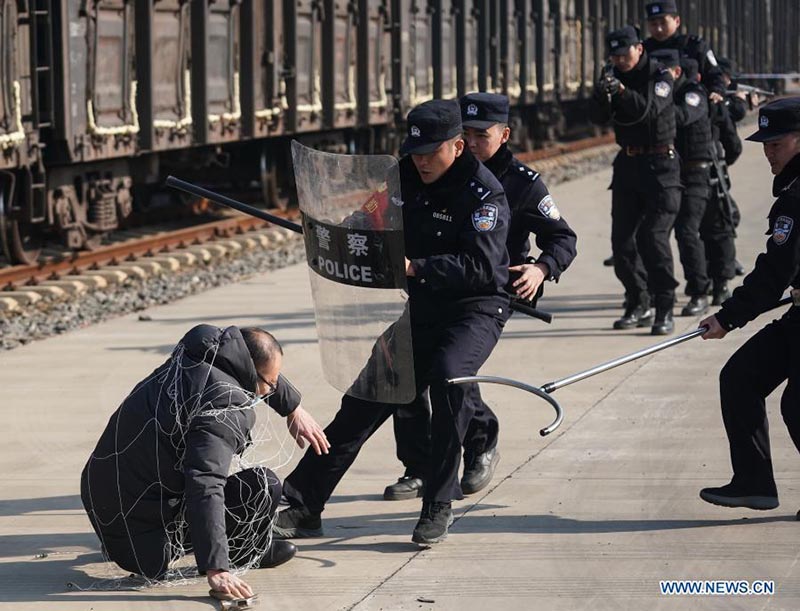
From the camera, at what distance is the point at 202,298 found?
471 inches

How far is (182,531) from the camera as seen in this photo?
17.2 ft

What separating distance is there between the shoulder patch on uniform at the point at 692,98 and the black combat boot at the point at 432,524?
5494 millimetres

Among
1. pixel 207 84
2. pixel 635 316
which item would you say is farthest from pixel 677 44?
pixel 207 84

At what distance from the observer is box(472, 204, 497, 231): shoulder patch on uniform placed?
18.9ft

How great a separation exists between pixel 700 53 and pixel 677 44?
0.56 ft

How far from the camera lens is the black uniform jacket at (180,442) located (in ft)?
16.2

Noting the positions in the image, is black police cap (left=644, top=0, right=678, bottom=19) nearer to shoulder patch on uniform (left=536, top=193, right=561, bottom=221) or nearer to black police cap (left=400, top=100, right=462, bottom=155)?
shoulder patch on uniform (left=536, top=193, right=561, bottom=221)

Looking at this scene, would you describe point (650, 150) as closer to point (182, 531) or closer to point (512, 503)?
point (512, 503)

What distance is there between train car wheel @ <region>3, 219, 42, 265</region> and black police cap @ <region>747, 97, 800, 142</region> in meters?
8.27

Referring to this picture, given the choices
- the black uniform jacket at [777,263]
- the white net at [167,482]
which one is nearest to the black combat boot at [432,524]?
the white net at [167,482]

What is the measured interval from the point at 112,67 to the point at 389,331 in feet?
28.9

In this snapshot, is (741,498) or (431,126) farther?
(741,498)

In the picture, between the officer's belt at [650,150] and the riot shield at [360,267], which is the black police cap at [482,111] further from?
the officer's belt at [650,150]

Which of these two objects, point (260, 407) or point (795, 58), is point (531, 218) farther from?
point (795, 58)
